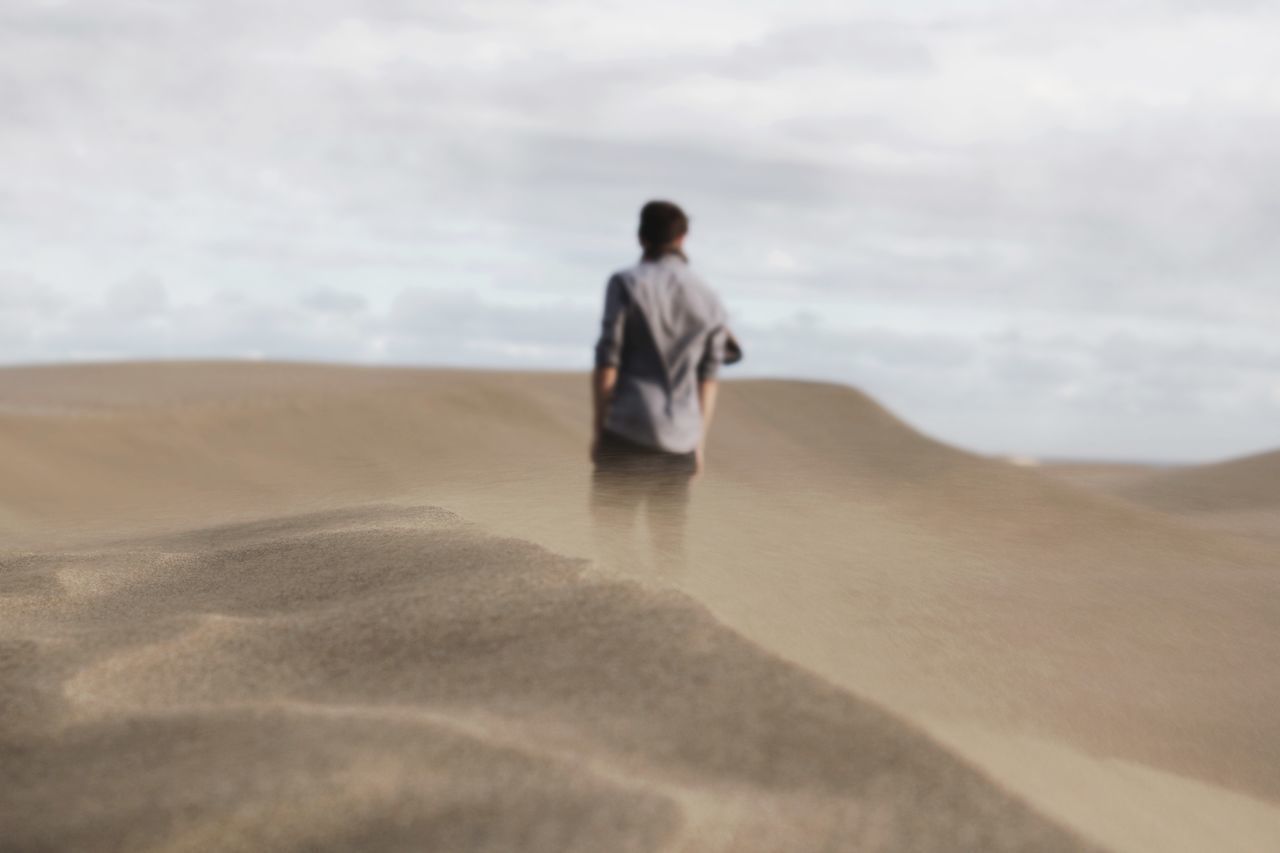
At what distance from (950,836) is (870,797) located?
0.16 metres

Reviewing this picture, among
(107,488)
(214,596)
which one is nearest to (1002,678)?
(214,596)

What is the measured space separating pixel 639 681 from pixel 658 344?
1.54 metres

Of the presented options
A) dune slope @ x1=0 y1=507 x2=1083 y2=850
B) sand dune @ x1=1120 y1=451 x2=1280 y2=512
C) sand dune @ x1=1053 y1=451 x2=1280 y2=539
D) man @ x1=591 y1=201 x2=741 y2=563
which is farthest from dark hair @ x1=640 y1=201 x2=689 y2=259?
sand dune @ x1=1120 y1=451 x2=1280 y2=512

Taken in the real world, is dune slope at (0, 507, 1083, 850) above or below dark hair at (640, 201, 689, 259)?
below

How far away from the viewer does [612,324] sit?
3.99 meters

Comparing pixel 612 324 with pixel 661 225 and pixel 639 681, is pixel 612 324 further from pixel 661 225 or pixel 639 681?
pixel 639 681

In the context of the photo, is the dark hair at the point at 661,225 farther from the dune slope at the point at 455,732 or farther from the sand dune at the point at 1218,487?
the sand dune at the point at 1218,487

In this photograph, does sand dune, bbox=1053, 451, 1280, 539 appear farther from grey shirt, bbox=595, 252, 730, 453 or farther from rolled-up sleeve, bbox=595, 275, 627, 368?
rolled-up sleeve, bbox=595, 275, 627, 368

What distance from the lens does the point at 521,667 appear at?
2.79m

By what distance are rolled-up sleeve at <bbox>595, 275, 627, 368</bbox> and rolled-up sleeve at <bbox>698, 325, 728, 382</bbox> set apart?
11.3 inches

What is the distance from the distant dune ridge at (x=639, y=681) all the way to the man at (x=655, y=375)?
14cm

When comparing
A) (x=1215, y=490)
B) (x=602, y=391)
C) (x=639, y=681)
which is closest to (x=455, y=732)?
(x=639, y=681)

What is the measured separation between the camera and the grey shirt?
13.1 ft

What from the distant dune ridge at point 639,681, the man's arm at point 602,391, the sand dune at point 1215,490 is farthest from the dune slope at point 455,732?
Answer: the sand dune at point 1215,490
